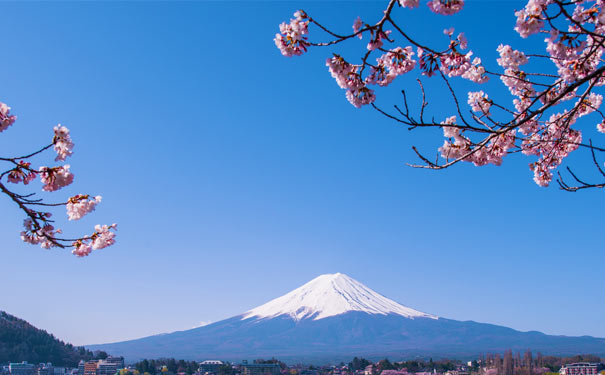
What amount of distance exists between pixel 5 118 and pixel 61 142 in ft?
0.87

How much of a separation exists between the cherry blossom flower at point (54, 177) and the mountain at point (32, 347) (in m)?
66.1

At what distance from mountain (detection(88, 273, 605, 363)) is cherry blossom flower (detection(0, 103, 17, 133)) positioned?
11588 centimetres

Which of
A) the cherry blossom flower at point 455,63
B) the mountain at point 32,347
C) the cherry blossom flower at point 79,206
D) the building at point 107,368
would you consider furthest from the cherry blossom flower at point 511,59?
the mountain at point 32,347

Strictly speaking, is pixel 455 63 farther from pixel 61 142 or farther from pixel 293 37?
pixel 61 142

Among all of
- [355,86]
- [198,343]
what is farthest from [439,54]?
[198,343]

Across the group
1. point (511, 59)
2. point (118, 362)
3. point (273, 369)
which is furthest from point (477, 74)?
point (118, 362)

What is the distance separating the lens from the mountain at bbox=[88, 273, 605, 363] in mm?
125750

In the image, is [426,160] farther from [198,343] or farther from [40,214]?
[198,343]

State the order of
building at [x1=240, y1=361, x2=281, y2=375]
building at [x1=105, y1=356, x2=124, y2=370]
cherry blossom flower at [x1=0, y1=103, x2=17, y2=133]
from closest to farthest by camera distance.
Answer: cherry blossom flower at [x1=0, y1=103, x2=17, y2=133] < building at [x1=240, y1=361, x2=281, y2=375] < building at [x1=105, y1=356, x2=124, y2=370]

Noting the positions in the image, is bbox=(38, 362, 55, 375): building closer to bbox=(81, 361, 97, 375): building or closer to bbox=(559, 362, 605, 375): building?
bbox=(81, 361, 97, 375): building

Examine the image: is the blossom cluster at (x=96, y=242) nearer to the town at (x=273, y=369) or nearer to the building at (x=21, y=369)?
the town at (x=273, y=369)

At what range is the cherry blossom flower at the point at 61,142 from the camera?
260 cm

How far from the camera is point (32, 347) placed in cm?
6116

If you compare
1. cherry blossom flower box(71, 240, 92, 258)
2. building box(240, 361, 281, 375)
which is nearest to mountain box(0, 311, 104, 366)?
building box(240, 361, 281, 375)
